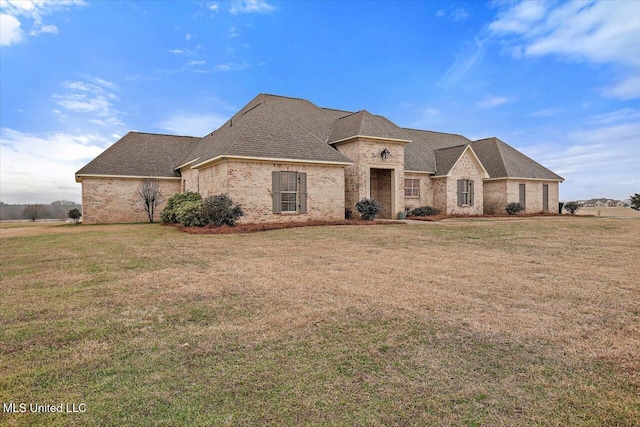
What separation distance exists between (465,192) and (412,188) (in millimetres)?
4242

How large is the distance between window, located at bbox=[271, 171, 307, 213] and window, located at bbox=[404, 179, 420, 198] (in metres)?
10.1

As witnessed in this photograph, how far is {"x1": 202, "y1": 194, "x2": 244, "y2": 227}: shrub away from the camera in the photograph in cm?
1703

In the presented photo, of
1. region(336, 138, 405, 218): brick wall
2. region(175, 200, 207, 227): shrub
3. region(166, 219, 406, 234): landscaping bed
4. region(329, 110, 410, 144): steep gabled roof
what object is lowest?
region(166, 219, 406, 234): landscaping bed

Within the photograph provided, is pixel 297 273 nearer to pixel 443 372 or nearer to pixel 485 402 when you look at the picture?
pixel 443 372

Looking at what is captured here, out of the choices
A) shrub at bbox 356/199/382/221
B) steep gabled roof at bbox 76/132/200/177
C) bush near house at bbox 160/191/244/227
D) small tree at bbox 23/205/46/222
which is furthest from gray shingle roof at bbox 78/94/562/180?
small tree at bbox 23/205/46/222

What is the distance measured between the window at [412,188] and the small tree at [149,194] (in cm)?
1794

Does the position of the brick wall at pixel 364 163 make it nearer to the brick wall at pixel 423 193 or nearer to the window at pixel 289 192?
the brick wall at pixel 423 193

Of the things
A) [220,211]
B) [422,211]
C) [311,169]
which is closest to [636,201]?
[422,211]

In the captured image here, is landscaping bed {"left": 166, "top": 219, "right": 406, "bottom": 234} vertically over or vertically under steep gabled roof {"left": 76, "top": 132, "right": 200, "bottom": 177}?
under

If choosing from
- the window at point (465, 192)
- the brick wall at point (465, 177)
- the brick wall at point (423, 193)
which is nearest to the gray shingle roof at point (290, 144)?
the brick wall at point (423, 193)

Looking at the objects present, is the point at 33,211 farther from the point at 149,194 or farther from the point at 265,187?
the point at 265,187

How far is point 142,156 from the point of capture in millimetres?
28250

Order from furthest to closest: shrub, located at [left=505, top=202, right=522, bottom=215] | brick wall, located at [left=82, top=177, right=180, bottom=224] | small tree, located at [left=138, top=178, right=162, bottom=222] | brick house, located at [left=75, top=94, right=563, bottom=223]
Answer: shrub, located at [left=505, top=202, right=522, bottom=215] → small tree, located at [left=138, top=178, right=162, bottom=222] → brick wall, located at [left=82, top=177, right=180, bottom=224] → brick house, located at [left=75, top=94, right=563, bottom=223]

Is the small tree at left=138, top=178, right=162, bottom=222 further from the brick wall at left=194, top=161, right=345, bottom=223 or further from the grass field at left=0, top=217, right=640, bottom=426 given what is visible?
the grass field at left=0, top=217, right=640, bottom=426
